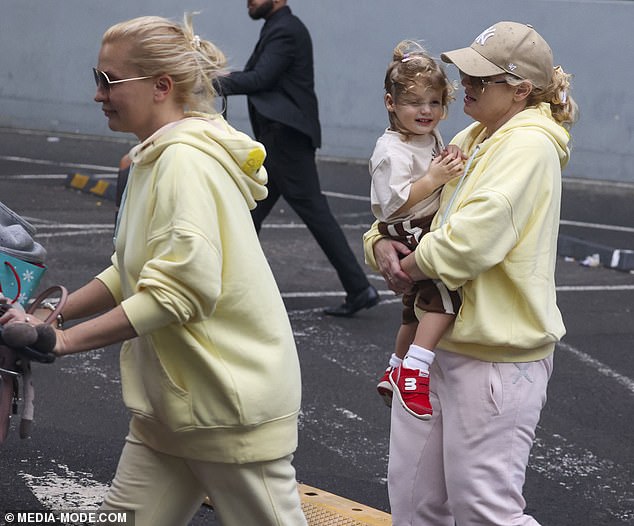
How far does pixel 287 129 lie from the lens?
816cm

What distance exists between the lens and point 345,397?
646cm

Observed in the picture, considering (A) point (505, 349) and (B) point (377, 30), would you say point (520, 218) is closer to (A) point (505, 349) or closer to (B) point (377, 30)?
(A) point (505, 349)

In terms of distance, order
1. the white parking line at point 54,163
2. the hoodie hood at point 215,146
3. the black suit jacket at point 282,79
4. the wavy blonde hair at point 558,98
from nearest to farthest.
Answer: the hoodie hood at point 215,146
the wavy blonde hair at point 558,98
the black suit jacket at point 282,79
the white parking line at point 54,163

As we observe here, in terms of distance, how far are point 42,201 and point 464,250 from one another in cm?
989

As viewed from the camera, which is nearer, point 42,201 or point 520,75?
point 520,75

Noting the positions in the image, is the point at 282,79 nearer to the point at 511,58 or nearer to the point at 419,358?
the point at 511,58

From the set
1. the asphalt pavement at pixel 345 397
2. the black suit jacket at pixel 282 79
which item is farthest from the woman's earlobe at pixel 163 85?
the black suit jacket at pixel 282 79

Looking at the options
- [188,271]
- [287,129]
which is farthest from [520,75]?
[287,129]

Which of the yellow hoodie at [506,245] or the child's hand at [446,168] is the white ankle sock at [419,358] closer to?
the yellow hoodie at [506,245]

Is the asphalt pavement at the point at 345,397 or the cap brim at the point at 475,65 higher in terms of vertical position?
the cap brim at the point at 475,65

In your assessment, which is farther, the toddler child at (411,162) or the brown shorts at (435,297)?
the toddler child at (411,162)

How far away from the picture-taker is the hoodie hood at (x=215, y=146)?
10.2ft

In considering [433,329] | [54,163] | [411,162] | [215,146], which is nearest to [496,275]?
[433,329]

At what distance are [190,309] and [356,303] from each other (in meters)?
5.26
